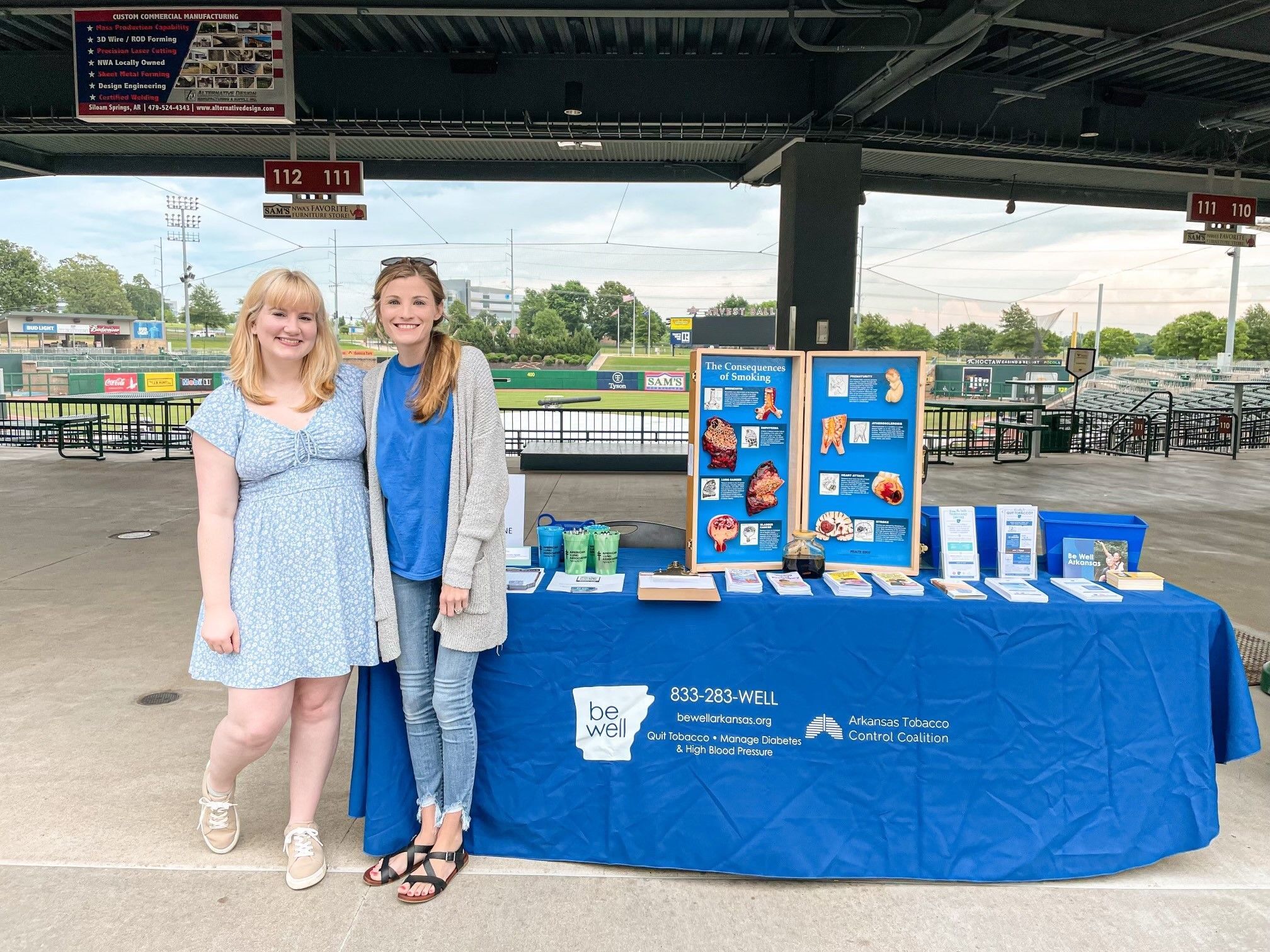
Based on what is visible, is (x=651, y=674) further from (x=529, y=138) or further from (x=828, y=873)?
(x=529, y=138)

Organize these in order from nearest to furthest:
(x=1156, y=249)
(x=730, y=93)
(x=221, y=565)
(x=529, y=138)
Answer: (x=221, y=565) < (x=730, y=93) < (x=529, y=138) < (x=1156, y=249)

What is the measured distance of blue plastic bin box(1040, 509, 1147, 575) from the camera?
9.17ft

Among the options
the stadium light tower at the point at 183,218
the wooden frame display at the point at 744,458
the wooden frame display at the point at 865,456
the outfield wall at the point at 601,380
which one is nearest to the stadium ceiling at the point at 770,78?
the wooden frame display at the point at 865,456

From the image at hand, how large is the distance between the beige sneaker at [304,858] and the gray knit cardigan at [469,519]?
64cm

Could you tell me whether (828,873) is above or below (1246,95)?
below

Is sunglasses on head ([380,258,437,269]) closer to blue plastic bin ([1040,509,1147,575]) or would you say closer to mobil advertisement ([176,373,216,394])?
blue plastic bin ([1040,509,1147,575])

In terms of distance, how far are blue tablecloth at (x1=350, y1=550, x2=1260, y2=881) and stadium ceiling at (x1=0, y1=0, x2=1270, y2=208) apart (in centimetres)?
488

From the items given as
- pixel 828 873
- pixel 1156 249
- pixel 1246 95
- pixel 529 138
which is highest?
pixel 1156 249

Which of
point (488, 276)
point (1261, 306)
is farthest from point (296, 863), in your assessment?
point (1261, 306)

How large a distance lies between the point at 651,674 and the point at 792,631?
0.45m

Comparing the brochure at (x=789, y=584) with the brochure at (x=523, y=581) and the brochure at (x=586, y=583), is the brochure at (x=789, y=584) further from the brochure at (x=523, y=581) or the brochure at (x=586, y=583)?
the brochure at (x=523, y=581)

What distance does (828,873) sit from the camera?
2.50 metres

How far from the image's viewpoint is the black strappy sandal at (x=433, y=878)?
2.37 m

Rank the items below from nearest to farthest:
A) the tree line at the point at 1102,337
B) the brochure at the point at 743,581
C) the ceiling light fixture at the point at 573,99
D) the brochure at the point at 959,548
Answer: the brochure at the point at 743,581
the brochure at the point at 959,548
the ceiling light fixture at the point at 573,99
the tree line at the point at 1102,337
